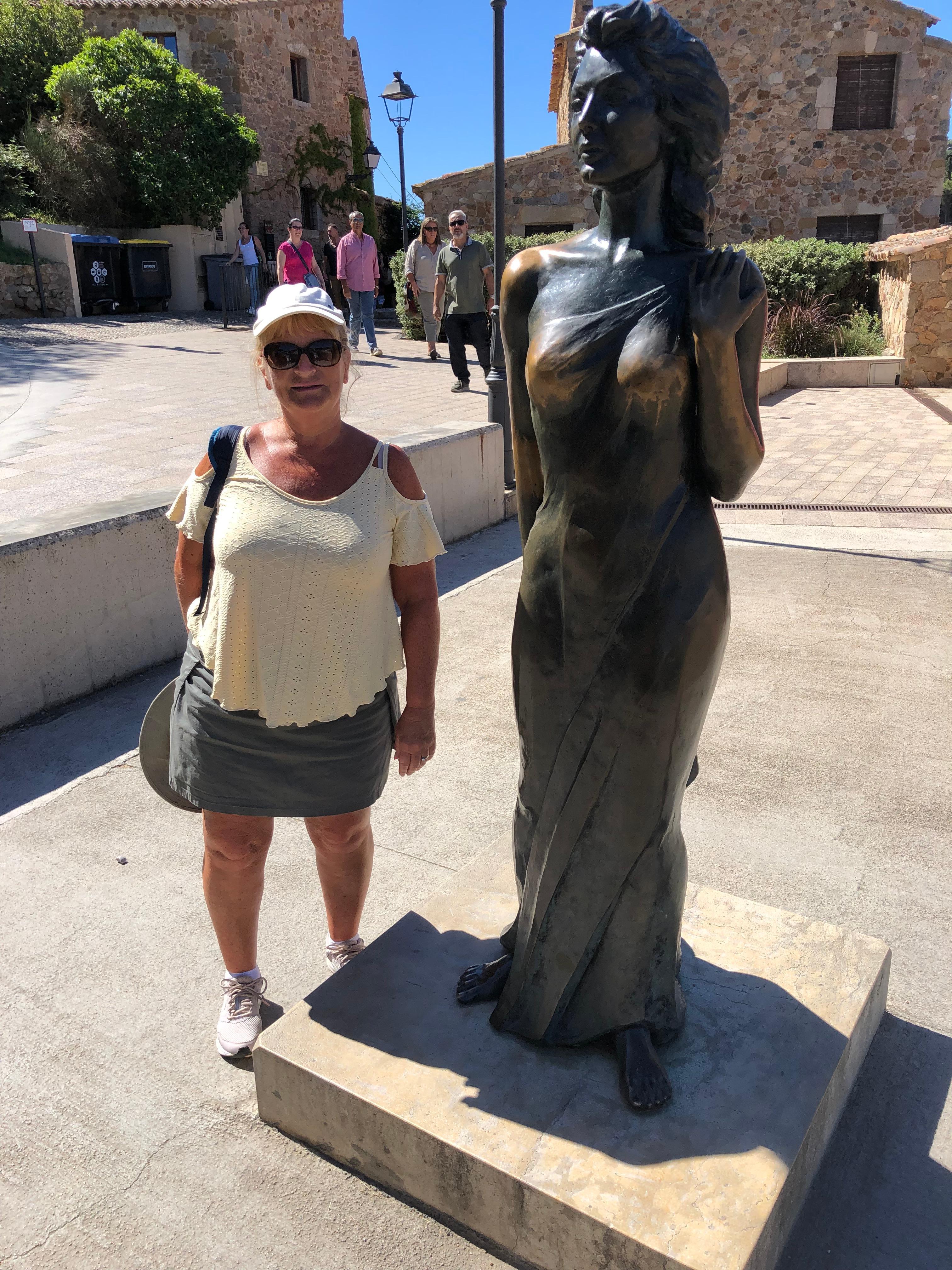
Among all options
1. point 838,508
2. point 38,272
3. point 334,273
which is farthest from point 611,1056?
point 334,273

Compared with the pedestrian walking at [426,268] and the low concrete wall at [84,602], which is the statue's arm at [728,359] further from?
the pedestrian walking at [426,268]

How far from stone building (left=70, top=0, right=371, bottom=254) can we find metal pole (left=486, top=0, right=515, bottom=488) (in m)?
21.8

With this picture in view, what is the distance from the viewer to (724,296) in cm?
168

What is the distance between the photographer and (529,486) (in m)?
2.12

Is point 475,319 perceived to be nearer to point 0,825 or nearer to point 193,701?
point 0,825

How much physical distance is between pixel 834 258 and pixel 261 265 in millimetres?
13702

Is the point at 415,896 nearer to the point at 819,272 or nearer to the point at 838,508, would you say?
the point at 838,508

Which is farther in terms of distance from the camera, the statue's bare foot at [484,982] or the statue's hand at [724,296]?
the statue's bare foot at [484,982]

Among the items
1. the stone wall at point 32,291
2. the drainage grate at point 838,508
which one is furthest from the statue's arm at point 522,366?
the stone wall at point 32,291

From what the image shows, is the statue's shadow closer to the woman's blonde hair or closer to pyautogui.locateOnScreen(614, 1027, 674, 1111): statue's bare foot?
pyautogui.locateOnScreen(614, 1027, 674, 1111): statue's bare foot

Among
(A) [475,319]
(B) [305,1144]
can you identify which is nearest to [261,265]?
(A) [475,319]

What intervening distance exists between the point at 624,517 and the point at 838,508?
6.72 meters

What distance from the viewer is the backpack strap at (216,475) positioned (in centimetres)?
224

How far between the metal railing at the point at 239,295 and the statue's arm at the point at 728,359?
58.1ft
